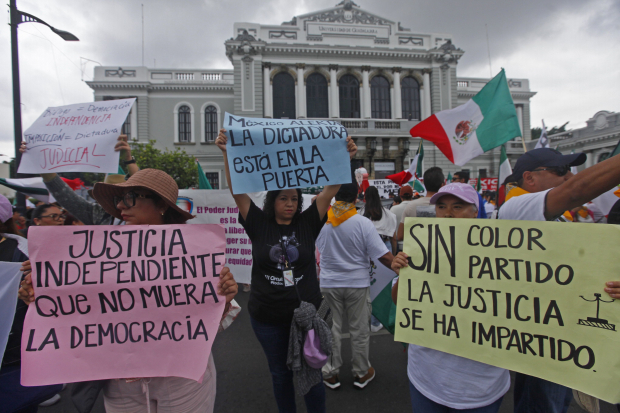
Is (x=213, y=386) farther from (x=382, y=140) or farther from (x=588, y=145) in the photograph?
(x=588, y=145)

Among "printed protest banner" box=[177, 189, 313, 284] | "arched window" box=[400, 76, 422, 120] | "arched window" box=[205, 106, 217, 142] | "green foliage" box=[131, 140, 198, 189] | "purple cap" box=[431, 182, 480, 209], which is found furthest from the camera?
"arched window" box=[205, 106, 217, 142]

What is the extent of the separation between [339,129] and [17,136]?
564 centimetres

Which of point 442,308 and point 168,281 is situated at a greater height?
point 168,281

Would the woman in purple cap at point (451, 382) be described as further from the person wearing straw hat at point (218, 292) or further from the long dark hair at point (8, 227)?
the long dark hair at point (8, 227)

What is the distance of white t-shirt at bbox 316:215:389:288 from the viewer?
3027 millimetres

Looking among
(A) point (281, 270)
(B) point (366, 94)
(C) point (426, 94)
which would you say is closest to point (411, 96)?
(C) point (426, 94)

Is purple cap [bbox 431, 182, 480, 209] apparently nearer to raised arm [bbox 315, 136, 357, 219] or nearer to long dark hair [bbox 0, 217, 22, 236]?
raised arm [bbox 315, 136, 357, 219]

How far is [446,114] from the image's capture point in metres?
3.39

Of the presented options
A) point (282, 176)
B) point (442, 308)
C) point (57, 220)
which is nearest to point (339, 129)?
point (282, 176)

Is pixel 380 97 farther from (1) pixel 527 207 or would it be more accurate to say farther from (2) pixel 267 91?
(1) pixel 527 207

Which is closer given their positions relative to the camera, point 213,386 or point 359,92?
point 213,386

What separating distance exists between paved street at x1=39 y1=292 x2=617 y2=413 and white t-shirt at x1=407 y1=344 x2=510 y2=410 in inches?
55.3

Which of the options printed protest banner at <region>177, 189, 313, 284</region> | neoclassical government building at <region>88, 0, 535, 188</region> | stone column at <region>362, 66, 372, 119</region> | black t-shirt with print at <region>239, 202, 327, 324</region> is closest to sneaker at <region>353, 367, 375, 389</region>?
black t-shirt with print at <region>239, 202, 327, 324</region>

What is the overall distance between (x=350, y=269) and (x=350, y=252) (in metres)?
0.16
